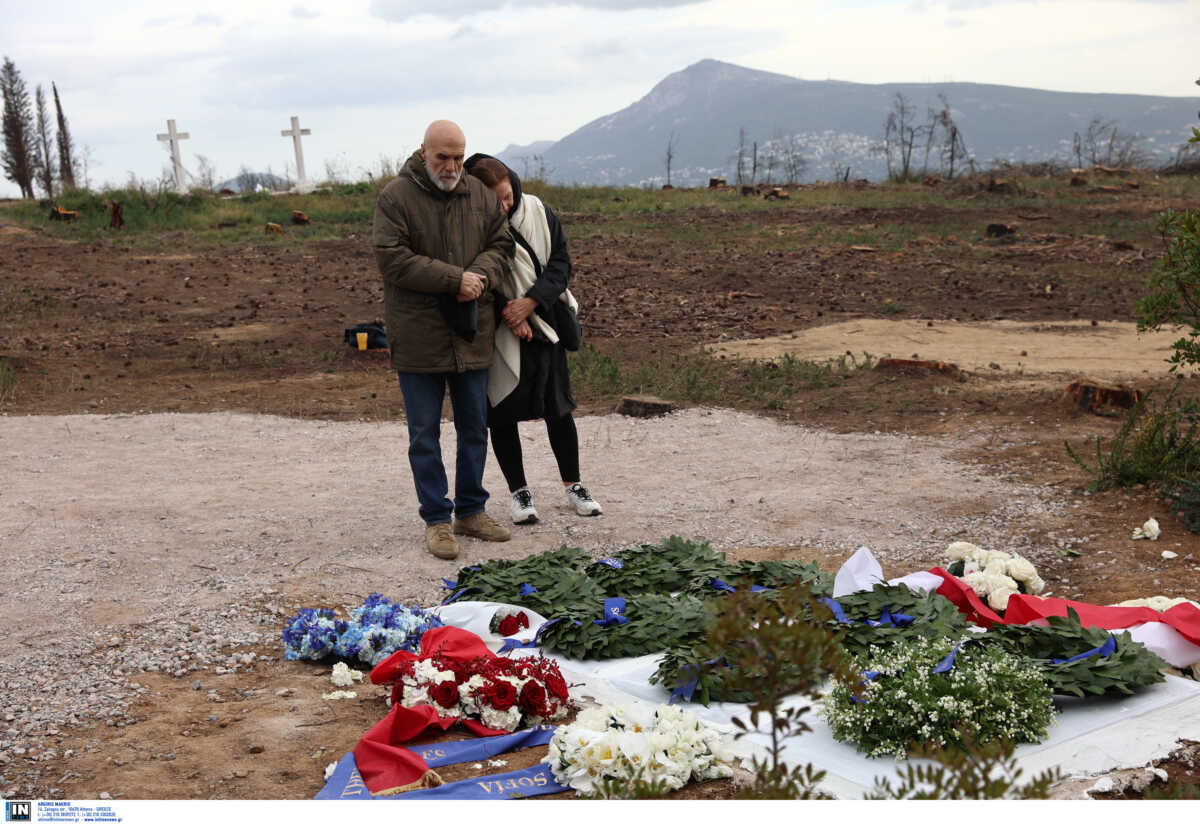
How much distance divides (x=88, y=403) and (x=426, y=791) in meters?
8.08

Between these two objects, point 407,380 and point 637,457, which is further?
Answer: point 637,457

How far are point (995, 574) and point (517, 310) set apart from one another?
2.65 metres

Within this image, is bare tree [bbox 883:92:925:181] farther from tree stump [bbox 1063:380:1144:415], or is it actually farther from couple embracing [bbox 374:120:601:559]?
couple embracing [bbox 374:120:601:559]

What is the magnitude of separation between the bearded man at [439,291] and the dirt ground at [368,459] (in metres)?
0.54

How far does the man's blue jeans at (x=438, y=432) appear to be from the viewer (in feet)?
18.4

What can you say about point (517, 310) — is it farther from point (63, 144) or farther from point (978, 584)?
point (63, 144)

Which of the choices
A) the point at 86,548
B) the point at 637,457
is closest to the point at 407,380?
the point at 86,548

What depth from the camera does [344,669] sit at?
402cm

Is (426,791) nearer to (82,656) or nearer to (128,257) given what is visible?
(82,656)

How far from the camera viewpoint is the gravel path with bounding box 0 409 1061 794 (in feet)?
14.6

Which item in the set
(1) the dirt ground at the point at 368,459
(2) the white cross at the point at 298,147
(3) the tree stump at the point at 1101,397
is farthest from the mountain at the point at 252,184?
(3) the tree stump at the point at 1101,397

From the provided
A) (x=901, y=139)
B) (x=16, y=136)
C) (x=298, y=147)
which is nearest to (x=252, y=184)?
(x=298, y=147)

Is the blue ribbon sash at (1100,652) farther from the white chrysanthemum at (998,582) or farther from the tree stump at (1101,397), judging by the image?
the tree stump at (1101,397)

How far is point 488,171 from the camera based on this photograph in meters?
5.67
